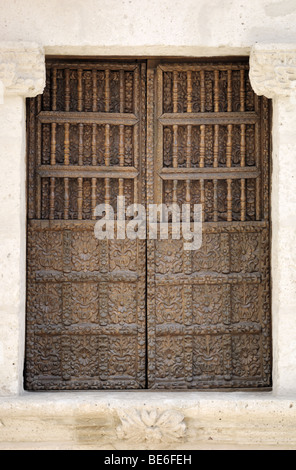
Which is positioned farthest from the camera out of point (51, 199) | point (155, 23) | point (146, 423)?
point (51, 199)

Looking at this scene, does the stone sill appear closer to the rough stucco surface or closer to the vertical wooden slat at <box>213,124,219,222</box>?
the rough stucco surface

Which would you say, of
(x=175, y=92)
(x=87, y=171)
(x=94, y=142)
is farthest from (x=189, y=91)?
(x=87, y=171)

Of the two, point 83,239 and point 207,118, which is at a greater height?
point 207,118

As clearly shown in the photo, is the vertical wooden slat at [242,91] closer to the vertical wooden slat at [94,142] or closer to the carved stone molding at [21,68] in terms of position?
the vertical wooden slat at [94,142]

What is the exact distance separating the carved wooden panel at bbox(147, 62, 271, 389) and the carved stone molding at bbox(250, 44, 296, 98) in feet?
0.87

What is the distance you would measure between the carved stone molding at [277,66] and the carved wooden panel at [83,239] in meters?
0.68

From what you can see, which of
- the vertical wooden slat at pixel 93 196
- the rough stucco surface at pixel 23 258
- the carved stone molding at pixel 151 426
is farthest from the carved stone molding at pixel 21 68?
the carved stone molding at pixel 151 426

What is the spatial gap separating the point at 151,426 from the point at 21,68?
1.94m

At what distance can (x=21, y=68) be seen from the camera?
3.20 meters

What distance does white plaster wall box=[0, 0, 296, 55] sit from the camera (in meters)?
3.25

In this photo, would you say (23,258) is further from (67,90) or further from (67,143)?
(67,90)

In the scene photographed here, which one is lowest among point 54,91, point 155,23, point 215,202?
point 215,202

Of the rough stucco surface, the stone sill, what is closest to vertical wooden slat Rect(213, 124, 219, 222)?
the rough stucco surface

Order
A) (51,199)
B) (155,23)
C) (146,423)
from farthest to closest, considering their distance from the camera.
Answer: (51,199)
(155,23)
(146,423)
